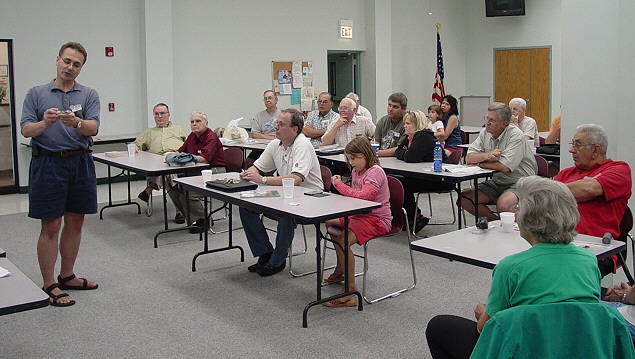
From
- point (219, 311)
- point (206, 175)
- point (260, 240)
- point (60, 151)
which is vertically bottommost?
point (219, 311)

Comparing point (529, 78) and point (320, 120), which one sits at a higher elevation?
point (529, 78)

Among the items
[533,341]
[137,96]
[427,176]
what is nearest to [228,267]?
[427,176]

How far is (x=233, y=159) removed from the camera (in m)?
6.52

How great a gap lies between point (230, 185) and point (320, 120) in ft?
11.2

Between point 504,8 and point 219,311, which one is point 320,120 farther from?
point 504,8

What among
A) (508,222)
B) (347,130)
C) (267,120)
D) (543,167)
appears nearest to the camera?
(508,222)

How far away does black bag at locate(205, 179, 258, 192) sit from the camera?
14.8 ft

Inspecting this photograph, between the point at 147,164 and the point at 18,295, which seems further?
the point at 147,164

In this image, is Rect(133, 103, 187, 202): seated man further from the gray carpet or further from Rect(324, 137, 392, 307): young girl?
Rect(324, 137, 392, 307): young girl

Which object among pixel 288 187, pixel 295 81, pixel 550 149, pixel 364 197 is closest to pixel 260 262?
pixel 288 187

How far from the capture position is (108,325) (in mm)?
3969

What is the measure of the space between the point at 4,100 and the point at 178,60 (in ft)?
7.96

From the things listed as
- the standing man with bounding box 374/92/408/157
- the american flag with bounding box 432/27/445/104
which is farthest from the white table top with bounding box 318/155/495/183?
the american flag with bounding box 432/27/445/104

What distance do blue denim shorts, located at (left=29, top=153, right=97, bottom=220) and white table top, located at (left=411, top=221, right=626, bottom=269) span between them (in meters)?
2.28
